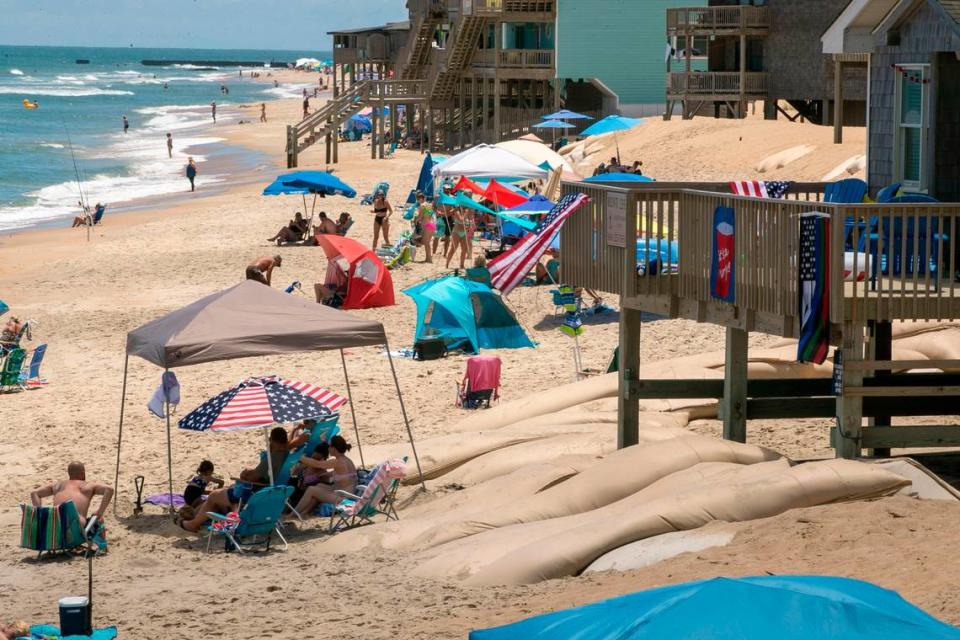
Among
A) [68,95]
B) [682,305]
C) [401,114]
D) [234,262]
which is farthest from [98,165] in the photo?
[68,95]

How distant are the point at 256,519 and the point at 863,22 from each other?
275 inches

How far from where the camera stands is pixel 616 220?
11352 millimetres

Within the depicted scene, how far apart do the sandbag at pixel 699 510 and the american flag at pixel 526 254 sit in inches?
153

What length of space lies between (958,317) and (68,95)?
116m

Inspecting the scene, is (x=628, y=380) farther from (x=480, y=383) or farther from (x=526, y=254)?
(x=480, y=383)

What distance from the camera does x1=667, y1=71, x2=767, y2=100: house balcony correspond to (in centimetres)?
4338

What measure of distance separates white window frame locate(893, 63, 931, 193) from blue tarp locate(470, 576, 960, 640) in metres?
7.59

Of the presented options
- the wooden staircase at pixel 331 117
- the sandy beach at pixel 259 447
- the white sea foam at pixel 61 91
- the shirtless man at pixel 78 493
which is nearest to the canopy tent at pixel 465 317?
the sandy beach at pixel 259 447

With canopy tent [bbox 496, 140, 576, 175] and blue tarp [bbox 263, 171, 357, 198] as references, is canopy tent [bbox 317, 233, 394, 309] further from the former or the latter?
canopy tent [bbox 496, 140, 576, 175]

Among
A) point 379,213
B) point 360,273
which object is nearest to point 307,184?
point 379,213

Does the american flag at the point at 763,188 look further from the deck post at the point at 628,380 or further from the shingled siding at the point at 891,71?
the deck post at the point at 628,380

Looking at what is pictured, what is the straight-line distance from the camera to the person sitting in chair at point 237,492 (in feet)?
36.3

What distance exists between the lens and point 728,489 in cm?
896

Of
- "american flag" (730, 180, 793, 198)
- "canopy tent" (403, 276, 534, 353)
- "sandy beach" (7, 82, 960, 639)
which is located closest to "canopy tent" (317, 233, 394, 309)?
"sandy beach" (7, 82, 960, 639)
